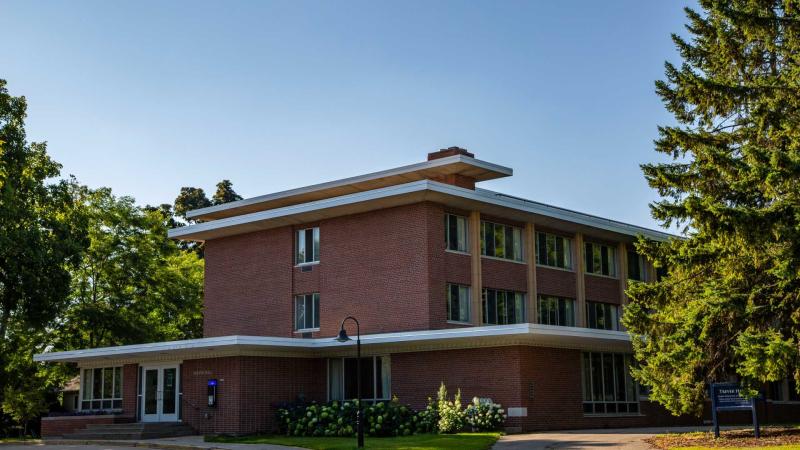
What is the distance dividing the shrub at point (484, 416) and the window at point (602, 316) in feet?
41.8

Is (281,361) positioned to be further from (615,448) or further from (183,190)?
(183,190)

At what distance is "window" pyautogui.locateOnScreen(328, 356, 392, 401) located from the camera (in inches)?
1385

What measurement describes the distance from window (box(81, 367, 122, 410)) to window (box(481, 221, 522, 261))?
1574cm

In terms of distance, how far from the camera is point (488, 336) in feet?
104

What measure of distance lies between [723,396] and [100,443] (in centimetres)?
2047

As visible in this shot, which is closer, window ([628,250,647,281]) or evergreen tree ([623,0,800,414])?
evergreen tree ([623,0,800,414])

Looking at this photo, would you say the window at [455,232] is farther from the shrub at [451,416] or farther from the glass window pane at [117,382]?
the glass window pane at [117,382]

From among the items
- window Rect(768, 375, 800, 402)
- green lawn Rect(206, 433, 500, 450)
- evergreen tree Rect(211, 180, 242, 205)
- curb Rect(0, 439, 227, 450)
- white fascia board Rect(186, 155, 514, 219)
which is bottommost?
curb Rect(0, 439, 227, 450)

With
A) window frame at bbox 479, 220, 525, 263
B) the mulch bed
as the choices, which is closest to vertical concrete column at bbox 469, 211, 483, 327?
window frame at bbox 479, 220, 525, 263

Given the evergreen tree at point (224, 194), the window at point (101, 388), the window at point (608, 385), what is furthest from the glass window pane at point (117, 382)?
the evergreen tree at point (224, 194)

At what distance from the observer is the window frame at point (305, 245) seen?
39.1 metres

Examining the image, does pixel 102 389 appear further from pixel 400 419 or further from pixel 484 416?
pixel 484 416

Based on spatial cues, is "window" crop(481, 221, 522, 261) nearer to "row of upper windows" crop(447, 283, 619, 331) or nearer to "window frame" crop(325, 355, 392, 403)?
"row of upper windows" crop(447, 283, 619, 331)

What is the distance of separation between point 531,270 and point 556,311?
8.58ft
